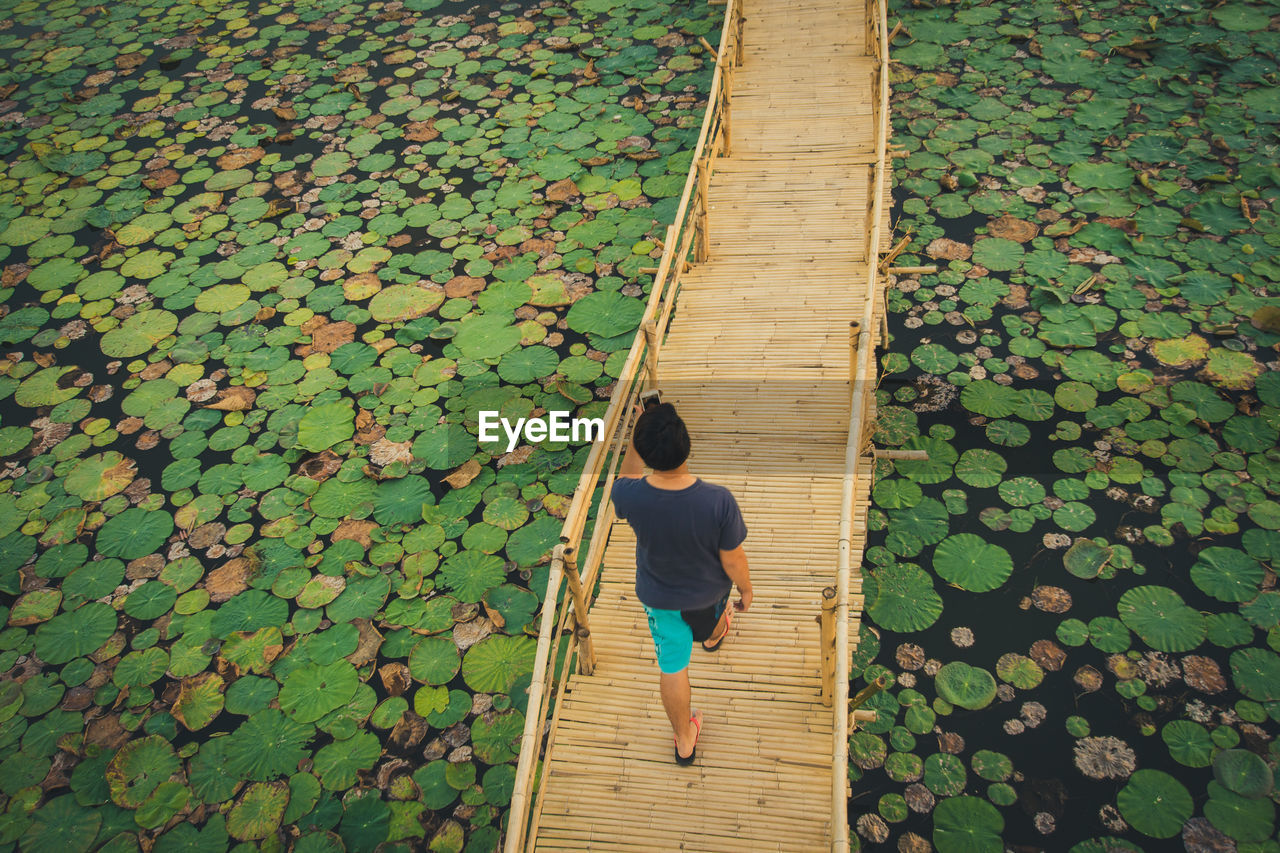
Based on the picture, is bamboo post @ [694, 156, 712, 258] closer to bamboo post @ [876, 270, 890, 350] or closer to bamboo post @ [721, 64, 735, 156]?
bamboo post @ [721, 64, 735, 156]

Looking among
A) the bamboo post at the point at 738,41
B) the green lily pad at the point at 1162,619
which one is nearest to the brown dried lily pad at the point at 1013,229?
the bamboo post at the point at 738,41

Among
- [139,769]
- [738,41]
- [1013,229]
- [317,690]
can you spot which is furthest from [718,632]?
[738,41]

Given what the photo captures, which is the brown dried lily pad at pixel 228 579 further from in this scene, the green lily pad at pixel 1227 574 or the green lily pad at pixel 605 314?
the green lily pad at pixel 1227 574

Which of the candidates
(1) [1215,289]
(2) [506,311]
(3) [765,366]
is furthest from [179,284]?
(1) [1215,289]

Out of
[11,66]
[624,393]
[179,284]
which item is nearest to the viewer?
[624,393]

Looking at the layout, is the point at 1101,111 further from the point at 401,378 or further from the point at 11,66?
the point at 11,66

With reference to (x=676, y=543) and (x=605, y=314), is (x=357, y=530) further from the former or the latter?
(x=676, y=543)

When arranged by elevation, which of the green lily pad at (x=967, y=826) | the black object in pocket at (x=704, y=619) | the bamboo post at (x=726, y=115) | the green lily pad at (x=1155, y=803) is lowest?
the green lily pad at (x=967, y=826)
